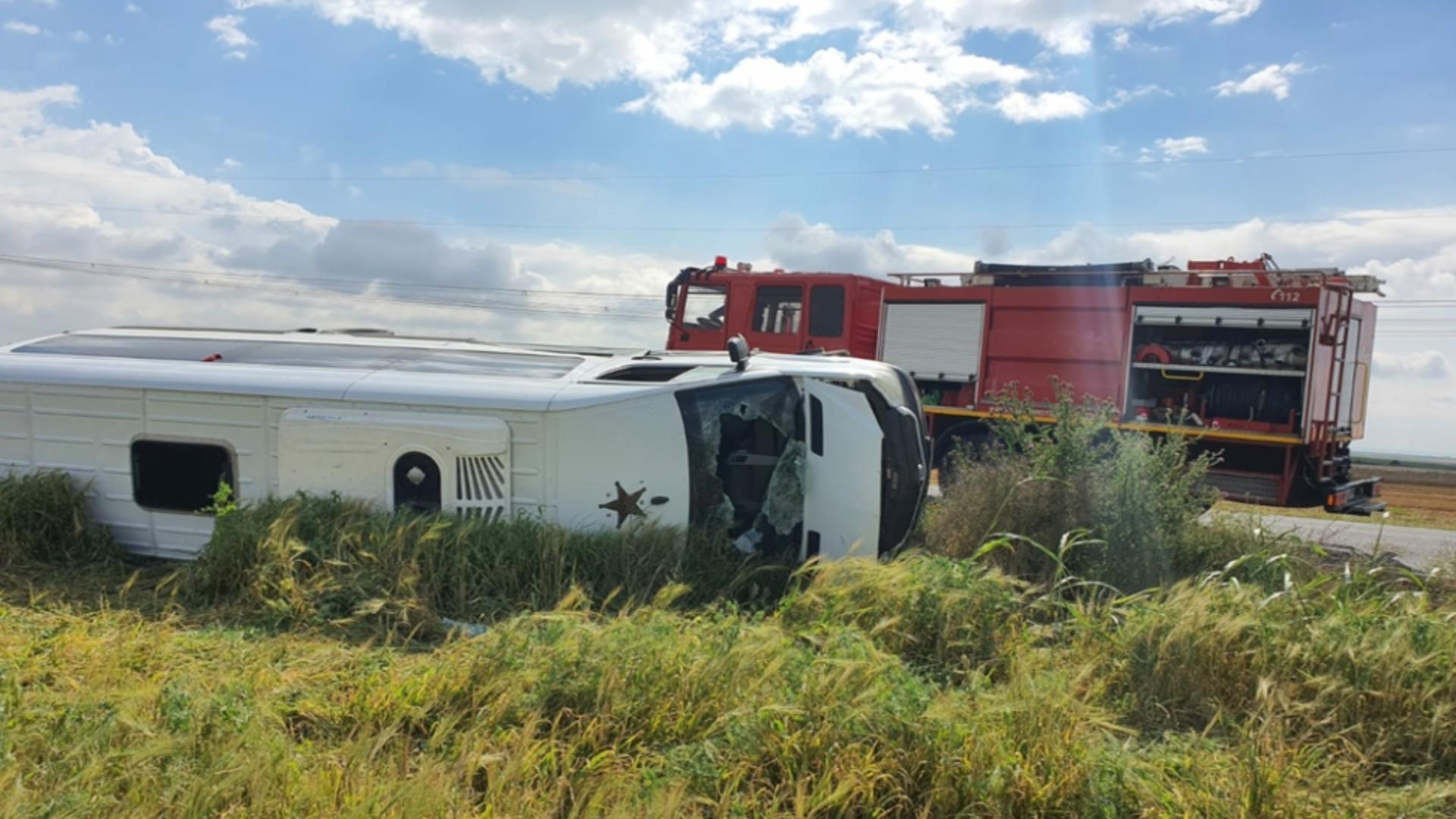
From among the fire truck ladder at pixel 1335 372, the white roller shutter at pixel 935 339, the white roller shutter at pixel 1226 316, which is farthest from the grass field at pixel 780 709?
the white roller shutter at pixel 935 339

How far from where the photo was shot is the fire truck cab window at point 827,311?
40.1ft

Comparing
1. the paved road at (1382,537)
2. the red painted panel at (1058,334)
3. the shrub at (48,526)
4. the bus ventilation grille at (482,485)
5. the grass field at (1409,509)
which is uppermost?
the red painted panel at (1058,334)

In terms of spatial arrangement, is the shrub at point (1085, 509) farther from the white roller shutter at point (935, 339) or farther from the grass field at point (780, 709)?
the white roller shutter at point (935, 339)

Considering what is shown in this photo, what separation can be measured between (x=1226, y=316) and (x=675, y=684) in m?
8.92

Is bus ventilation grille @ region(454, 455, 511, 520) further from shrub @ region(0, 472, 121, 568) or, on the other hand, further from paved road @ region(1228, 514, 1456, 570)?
paved road @ region(1228, 514, 1456, 570)

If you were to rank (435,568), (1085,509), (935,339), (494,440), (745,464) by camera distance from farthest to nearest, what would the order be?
(935,339)
(1085,509)
(745,464)
(494,440)
(435,568)

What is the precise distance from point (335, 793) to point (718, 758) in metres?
1.17

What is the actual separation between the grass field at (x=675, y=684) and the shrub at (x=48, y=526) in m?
0.06

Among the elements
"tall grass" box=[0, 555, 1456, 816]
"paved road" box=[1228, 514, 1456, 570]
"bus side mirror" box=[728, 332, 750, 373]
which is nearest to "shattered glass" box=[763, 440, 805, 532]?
"bus side mirror" box=[728, 332, 750, 373]

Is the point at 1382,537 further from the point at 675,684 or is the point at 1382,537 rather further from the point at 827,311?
the point at 675,684

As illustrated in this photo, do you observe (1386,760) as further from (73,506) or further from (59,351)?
(59,351)

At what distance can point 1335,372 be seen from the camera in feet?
33.8

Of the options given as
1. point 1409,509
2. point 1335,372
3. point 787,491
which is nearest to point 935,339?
point 1335,372

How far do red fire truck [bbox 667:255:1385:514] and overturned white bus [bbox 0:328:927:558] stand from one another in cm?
366
